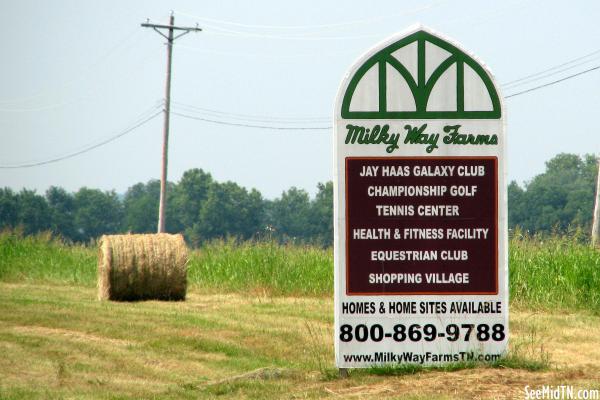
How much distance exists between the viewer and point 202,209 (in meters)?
102

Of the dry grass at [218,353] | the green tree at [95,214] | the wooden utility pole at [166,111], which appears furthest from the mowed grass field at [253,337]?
the green tree at [95,214]

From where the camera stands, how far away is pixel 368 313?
31.7ft

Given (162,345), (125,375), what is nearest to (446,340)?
(125,375)

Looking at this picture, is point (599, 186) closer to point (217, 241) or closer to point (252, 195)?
point (217, 241)

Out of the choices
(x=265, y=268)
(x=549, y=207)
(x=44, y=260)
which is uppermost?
(x=549, y=207)

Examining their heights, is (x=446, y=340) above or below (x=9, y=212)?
below

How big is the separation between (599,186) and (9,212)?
2870 inches

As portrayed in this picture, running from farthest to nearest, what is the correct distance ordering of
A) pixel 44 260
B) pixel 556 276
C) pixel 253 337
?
pixel 44 260
pixel 556 276
pixel 253 337

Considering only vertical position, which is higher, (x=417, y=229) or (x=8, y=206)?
(x=8, y=206)

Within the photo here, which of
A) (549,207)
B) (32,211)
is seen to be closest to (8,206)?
(32,211)

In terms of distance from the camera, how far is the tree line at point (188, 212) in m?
97.3

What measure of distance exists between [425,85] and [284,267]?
13.4 meters

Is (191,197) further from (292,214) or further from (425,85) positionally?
(425,85)

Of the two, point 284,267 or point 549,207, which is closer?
point 284,267
